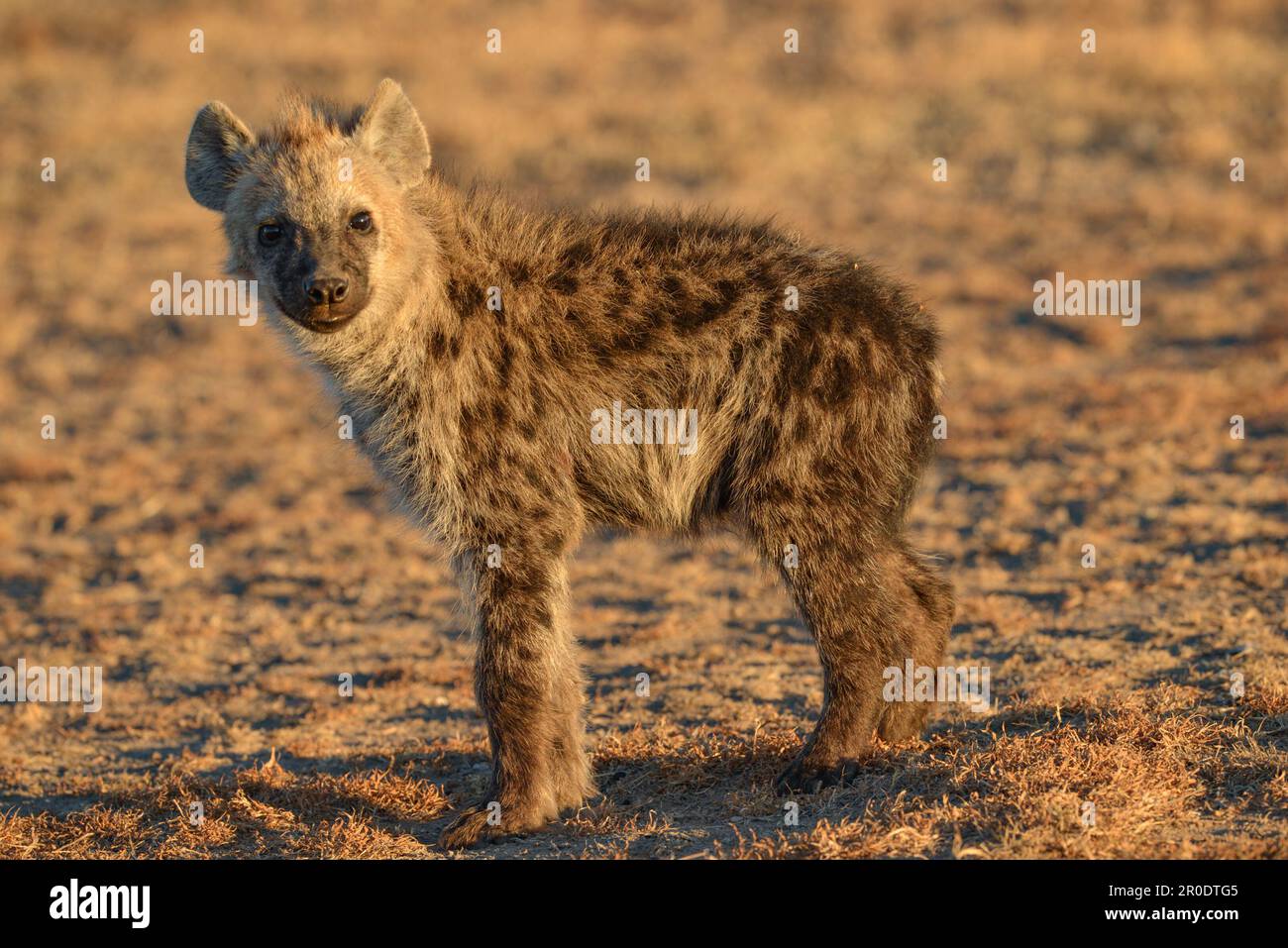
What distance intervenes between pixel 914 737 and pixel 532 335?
2165 mm

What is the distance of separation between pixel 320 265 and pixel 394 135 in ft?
2.61

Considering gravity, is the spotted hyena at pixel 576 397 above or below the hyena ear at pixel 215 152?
below

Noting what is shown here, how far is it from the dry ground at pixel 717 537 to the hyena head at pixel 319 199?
3.39ft

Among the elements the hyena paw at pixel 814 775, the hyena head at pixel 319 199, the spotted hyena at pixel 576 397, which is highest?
the hyena head at pixel 319 199

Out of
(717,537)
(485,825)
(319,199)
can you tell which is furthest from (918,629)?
A: (319,199)

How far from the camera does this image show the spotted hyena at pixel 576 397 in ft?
18.5

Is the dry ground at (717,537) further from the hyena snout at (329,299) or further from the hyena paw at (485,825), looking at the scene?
the hyena snout at (329,299)

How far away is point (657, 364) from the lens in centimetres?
582

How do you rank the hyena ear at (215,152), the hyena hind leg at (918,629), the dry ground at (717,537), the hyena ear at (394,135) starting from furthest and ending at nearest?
1. the hyena ear at (215,152)
2. the hyena ear at (394,135)
3. the hyena hind leg at (918,629)
4. the dry ground at (717,537)

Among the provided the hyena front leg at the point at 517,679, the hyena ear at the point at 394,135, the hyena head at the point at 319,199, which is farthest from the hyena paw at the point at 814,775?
the hyena ear at the point at 394,135

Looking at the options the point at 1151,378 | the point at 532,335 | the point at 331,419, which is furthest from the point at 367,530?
the point at 1151,378
